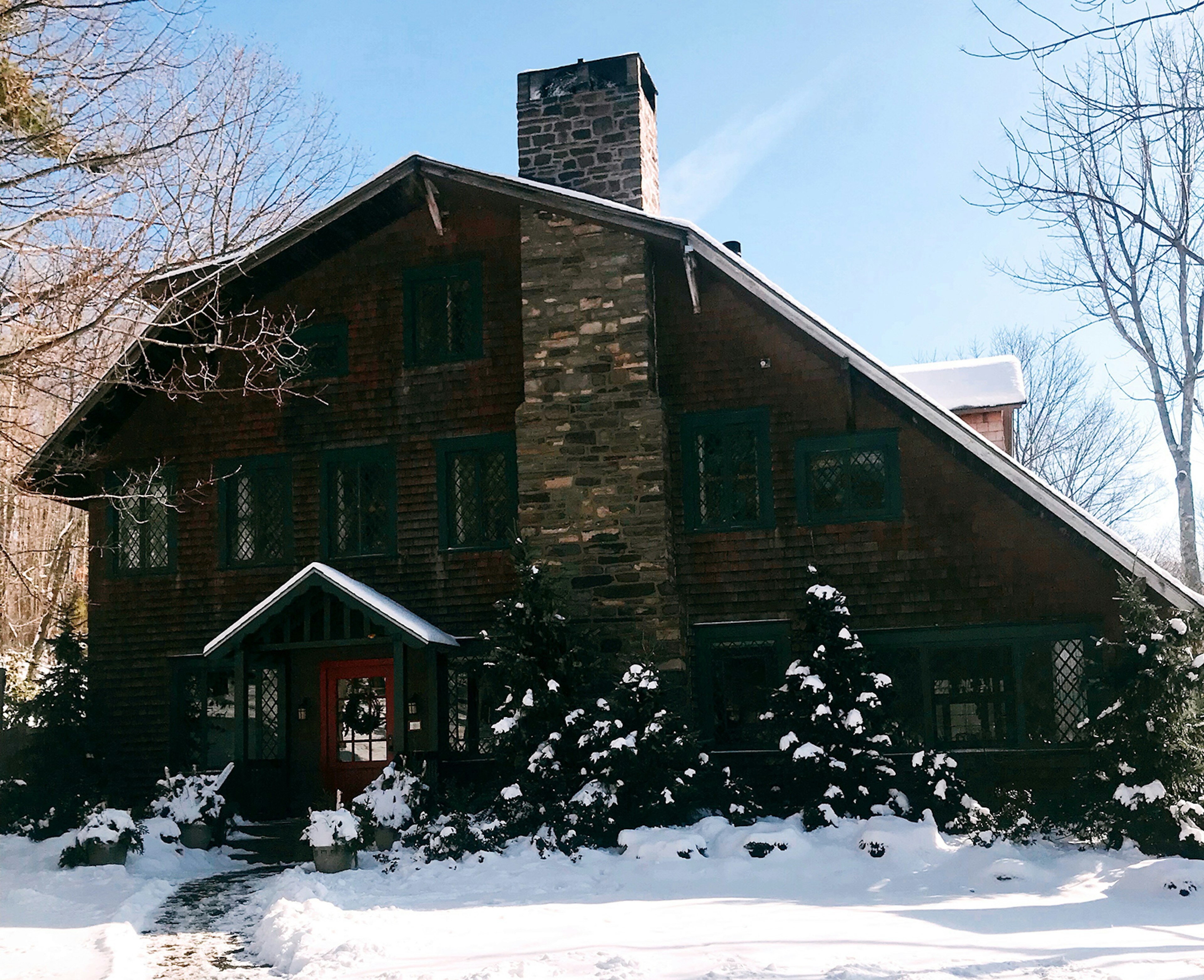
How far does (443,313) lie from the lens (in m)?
15.2

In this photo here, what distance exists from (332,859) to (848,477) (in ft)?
23.1

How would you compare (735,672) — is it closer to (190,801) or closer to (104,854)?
(190,801)

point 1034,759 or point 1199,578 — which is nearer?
point 1034,759

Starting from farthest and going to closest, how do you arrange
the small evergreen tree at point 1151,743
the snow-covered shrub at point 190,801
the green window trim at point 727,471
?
1. the green window trim at point 727,471
2. the snow-covered shrub at point 190,801
3. the small evergreen tree at point 1151,743

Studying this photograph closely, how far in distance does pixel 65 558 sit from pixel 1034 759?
2382 cm

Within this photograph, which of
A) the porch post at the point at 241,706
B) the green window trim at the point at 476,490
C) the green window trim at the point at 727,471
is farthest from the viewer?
the green window trim at the point at 476,490

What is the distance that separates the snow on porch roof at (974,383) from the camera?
17.4m

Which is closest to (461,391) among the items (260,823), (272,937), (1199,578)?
(260,823)

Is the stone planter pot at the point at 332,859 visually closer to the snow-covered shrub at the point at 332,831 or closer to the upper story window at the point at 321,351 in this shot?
the snow-covered shrub at the point at 332,831

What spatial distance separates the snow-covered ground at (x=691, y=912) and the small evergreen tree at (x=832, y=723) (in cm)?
45

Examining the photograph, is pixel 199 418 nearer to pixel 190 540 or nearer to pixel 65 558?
pixel 190 540

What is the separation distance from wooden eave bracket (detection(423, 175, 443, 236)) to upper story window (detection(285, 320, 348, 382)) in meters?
1.79

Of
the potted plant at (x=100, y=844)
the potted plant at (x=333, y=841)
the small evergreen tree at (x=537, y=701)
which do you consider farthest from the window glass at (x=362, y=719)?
the potted plant at (x=100, y=844)

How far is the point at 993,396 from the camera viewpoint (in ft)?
57.4
